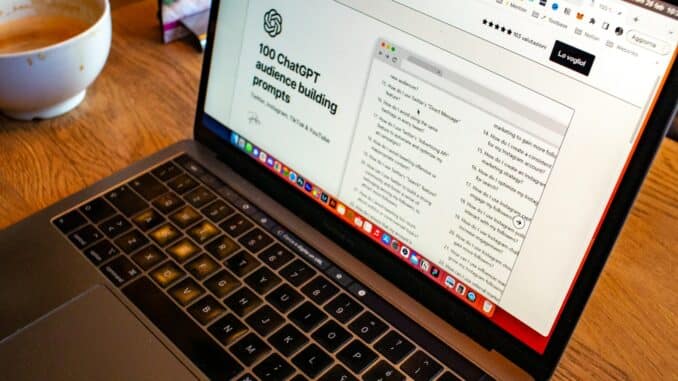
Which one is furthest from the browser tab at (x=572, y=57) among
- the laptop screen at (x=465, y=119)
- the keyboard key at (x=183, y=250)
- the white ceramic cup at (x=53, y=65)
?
the white ceramic cup at (x=53, y=65)

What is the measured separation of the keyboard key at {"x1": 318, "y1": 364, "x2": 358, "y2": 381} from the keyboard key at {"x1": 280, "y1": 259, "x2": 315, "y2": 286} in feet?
0.30

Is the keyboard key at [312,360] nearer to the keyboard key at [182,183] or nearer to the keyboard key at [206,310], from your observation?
the keyboard key at [206,310]

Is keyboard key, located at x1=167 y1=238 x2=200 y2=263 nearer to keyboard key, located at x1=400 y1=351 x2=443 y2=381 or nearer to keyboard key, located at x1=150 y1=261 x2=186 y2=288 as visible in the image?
keyboard key, located at x1=150 y1=261 x2=186 y2=288

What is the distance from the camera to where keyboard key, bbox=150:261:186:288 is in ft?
1.98

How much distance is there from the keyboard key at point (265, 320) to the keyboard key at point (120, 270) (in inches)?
4.6

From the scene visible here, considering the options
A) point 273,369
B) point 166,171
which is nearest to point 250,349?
point 273,369

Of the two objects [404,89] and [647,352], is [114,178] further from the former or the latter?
[647,352]

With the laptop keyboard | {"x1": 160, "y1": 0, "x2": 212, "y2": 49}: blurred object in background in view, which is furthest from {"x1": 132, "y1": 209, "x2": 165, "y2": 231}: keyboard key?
{"x1": 160, "y1": 0, "x2": 212, "y2": 49}: blurred object in background

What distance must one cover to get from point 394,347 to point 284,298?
0.10 meters

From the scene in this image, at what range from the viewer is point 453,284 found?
0.57m

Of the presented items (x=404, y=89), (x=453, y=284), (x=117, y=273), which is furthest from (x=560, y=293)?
(x=117, y=273)

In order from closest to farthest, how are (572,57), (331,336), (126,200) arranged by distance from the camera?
(572,57), (331,336), (126,200)

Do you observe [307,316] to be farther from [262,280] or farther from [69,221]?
[69,221]

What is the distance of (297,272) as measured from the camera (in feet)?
2.03
